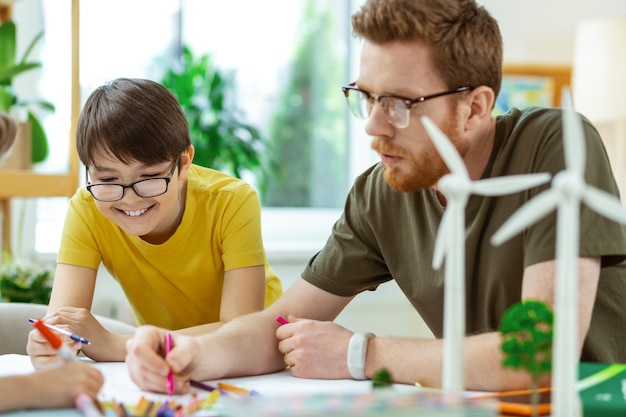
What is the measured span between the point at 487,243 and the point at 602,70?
2152 mm

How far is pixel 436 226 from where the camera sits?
153cm

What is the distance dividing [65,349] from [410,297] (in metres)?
0.68

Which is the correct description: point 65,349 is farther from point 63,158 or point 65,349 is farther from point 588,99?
point 588,99

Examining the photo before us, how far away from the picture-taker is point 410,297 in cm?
160

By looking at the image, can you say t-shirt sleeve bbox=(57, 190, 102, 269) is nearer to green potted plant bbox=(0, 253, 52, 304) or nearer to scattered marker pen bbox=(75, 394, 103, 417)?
green potted plant bbox=(0, 253, 52, 304)

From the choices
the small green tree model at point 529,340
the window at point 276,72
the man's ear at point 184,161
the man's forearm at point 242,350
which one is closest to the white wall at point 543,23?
the window at point 276,72

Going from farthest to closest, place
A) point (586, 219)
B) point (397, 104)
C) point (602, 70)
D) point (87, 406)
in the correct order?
1. point (602, 70)
2. point (397, 104)
3. point (586, 219)
4. point (87, 406)

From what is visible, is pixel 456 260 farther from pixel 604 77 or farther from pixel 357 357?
pixel 604 77

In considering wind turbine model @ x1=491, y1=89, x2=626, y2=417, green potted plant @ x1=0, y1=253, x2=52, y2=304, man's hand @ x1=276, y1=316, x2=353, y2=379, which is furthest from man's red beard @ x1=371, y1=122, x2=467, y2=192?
green potted plant @ x1=0, y1=253, x2=52, y2=304

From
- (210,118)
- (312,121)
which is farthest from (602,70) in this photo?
(210,118)

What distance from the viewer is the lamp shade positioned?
3.32 meters

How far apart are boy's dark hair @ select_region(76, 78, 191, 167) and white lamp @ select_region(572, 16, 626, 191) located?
215 cm

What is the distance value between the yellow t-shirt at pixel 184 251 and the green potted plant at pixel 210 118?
146cm

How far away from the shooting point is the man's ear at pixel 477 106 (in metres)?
1.44
